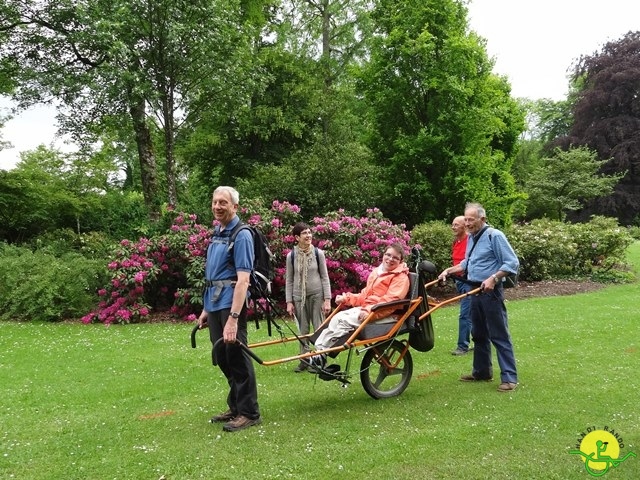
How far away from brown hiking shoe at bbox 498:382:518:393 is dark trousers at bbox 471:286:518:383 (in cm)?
4

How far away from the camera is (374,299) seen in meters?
5.39

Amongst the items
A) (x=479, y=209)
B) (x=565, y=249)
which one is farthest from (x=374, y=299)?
(x=565, y=249)

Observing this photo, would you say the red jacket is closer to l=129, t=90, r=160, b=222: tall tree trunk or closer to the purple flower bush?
the purple flower bush

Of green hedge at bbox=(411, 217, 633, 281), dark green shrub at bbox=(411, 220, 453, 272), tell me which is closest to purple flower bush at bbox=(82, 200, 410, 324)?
dark green shrub at bbox=(411, 220, 453, 272)

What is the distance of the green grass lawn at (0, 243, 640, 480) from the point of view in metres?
3.80

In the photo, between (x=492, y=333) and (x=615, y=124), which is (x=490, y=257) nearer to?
(x=492, y=333)

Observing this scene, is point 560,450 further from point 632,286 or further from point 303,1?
point 303,1

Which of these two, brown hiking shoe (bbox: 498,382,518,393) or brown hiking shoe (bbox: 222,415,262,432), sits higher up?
brown hiking shoe (bbox: 222,415,262,432)

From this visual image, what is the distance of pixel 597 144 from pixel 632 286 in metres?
26.4

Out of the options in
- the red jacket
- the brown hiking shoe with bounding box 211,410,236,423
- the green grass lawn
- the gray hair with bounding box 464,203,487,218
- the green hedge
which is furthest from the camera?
the green hedge

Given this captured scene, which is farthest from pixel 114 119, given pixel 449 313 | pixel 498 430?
pixel 498 430

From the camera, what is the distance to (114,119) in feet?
52.1

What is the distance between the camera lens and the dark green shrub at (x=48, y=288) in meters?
11.1
